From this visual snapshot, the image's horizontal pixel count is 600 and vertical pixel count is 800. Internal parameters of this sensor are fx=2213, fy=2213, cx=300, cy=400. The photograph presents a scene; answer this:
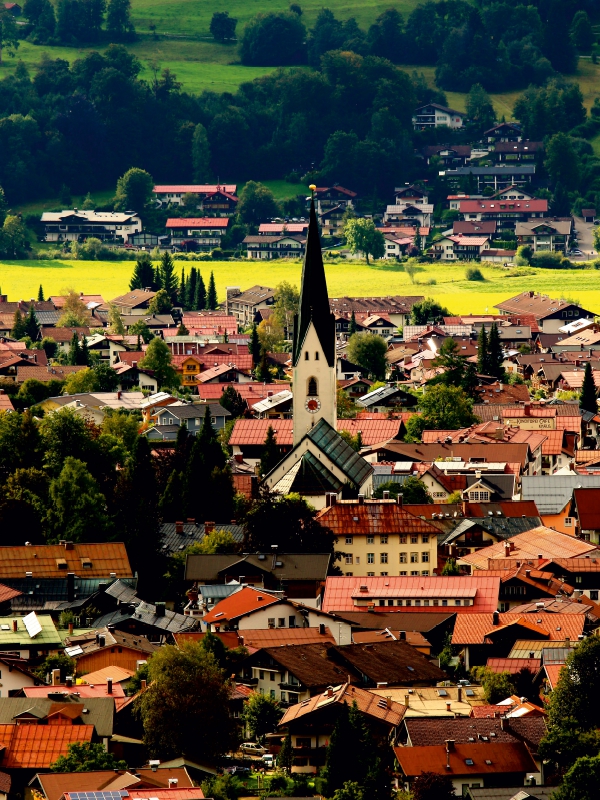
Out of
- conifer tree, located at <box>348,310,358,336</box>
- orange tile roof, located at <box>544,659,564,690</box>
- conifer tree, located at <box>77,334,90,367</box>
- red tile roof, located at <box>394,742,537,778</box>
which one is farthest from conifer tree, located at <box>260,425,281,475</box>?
conifer tree, located at <box>348,310,358,336</box>

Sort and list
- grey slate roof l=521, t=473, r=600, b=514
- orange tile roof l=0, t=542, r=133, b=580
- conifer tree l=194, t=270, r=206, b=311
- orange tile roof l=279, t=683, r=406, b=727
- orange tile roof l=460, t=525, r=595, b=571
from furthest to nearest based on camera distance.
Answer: conifer tree l=194, t=270, r=206, b=311
grey slate roof l=521, t=473, r=600, b=514
orange tile roof l=460, t=525, r=595, b=571
orange tile roof l=0, t=542, r=133, b=580
orange tile roof l=279, t=683, r=406, b=727

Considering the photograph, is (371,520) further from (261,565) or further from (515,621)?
(515,621)

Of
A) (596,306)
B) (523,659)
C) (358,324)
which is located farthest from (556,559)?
(596,306)

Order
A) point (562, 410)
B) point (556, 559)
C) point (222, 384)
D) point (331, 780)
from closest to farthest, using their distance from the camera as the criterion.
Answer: point (331, 780)
point (556, 559)
point (562, 410)
point (222, 384)

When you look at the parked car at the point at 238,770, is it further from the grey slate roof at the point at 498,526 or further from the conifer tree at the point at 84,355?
the conifer tree at the point at 84,355

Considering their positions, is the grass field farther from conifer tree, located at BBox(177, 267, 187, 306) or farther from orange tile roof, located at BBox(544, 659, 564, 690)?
orange tile roof, located at BBox(544, 659, 564, 690)

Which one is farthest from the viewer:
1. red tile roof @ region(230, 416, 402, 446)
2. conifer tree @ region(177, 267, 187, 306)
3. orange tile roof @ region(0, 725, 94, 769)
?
conifer tree @ region(177, 267, 187, 306)

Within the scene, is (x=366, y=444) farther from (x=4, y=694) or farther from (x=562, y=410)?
(x=4, y=694)

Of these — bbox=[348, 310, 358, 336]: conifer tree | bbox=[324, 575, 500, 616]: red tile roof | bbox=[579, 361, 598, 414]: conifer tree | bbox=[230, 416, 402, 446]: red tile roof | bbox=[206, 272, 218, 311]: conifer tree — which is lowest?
bbox=[206, 272, 218, 311]: conifer tree
